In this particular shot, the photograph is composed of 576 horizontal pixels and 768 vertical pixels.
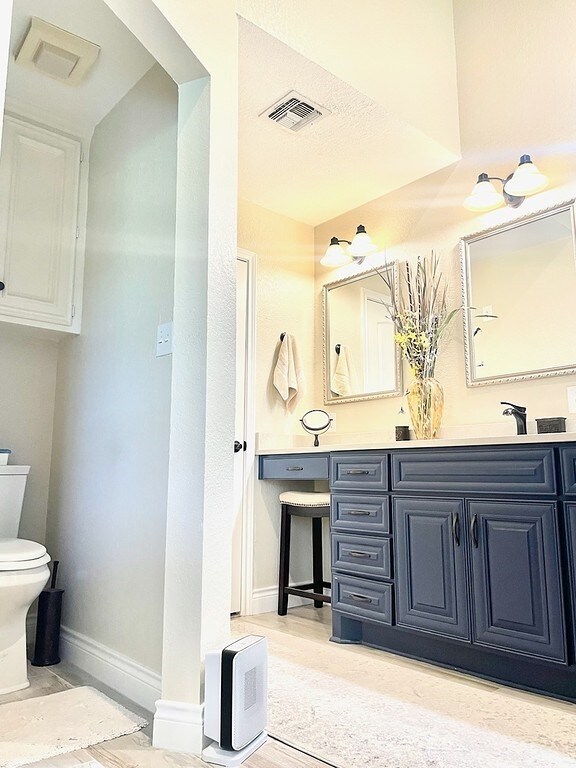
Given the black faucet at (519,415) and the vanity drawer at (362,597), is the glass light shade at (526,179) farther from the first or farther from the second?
the vanity drawer at (362,597)

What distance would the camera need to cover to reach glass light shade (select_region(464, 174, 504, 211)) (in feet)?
9.20

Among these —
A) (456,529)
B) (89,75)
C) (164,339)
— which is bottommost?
(456,529)

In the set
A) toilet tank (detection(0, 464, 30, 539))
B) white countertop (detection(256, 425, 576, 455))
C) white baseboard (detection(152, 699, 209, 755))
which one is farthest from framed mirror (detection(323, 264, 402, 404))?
white baseboard (detection(152, 699, 209, 755))

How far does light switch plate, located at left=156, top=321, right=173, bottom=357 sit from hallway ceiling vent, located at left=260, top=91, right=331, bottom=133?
Answer: 128 cm

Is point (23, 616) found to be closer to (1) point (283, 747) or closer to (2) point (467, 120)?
(1) point (283, 747)

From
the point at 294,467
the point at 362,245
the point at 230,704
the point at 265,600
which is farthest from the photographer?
the point at 362,245

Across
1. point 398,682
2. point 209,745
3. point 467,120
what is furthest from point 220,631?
point 467,120

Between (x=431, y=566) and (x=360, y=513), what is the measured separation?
1.38ft

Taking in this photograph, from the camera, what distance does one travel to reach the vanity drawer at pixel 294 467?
295 cm

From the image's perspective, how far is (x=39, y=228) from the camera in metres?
2.78

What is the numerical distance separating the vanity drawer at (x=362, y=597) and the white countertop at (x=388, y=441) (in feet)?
1.92

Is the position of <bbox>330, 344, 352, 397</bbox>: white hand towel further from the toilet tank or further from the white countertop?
the toilet tank

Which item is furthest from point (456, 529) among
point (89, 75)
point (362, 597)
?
point (89, 75)

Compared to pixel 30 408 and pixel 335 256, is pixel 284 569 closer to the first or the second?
pixel 30 408
